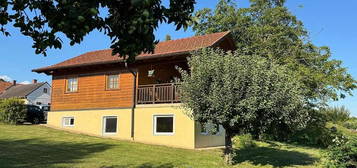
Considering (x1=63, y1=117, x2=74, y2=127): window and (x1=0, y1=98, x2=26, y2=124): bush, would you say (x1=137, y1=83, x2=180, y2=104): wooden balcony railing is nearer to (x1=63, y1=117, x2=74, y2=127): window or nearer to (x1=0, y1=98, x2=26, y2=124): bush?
(x1=63, y1=117, x2=74, y2=127): window

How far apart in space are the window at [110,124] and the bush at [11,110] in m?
6.53

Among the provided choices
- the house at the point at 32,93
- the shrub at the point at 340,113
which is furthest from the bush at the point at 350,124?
the house at the point at 32,93

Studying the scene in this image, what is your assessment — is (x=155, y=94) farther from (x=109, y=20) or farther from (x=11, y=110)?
(x=109, y=20)

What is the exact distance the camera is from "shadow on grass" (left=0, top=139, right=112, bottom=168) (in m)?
10.3

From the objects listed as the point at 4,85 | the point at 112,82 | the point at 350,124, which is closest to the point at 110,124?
the point at 112,82

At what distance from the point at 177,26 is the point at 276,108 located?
7602 mm

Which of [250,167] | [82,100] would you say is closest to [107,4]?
[250,167]

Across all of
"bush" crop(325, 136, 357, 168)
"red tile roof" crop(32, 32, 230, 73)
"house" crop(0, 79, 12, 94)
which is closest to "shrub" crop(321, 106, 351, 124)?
"red tile roof" crop(32, 32, 230, 73)

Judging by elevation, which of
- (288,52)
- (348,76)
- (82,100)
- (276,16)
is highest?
(276,16)

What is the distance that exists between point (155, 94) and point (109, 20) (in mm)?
13745

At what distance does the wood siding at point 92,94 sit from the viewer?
18.9 meters

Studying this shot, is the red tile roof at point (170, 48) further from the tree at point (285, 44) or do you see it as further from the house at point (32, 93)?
the house at point (32, 93)

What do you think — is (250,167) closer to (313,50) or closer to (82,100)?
(82,100)

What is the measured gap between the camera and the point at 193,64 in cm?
1242
